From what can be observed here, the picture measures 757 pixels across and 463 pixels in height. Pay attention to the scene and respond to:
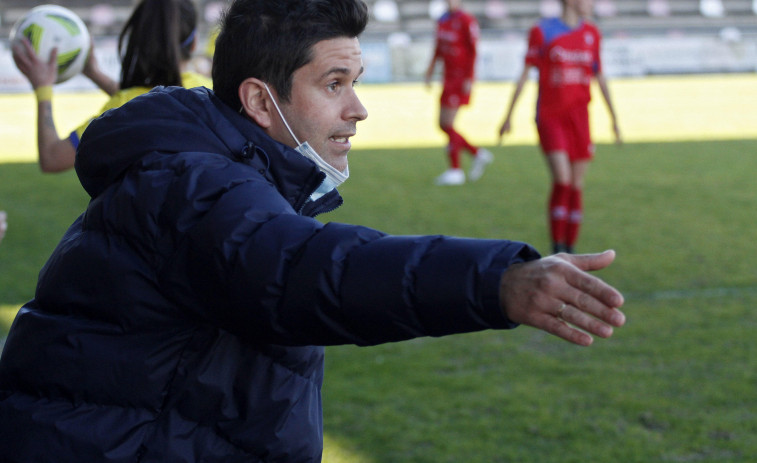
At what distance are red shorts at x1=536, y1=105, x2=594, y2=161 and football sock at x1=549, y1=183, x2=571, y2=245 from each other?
0.29 m

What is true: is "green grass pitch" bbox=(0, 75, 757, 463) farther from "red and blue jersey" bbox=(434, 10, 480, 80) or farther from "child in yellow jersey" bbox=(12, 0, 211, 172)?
"child in yellow jersey" bbox=(12, 0, 211, 172)

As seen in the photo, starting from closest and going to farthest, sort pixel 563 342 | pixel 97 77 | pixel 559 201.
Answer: pixel 97 77, pixel 563 342, pixel 559 201

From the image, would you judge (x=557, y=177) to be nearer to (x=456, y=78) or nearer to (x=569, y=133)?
(x=569, y=133)

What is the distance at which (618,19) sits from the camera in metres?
33.8

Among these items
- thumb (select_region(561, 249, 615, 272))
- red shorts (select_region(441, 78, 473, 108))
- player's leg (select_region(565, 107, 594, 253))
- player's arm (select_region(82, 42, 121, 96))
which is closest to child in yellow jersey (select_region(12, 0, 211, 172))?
player's arm (select_region(82, 42, 121, 96))

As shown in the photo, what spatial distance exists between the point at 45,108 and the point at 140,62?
48 centimetres

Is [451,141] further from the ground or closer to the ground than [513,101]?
closer to the ground

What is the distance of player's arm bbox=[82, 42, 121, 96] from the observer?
4203 millimetres

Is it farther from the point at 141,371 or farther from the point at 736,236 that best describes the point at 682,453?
the point at 736,236

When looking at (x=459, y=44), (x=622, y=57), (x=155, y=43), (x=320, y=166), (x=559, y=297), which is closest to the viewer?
(x=559, y=297)

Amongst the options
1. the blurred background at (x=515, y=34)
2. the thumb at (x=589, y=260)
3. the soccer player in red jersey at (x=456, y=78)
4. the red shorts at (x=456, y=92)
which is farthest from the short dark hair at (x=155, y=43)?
the blurred background at (x=515, y=34)

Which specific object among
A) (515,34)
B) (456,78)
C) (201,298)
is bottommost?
(515,34)

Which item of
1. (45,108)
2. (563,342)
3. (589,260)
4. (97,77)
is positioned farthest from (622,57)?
(589,260)

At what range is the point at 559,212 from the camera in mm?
6938
